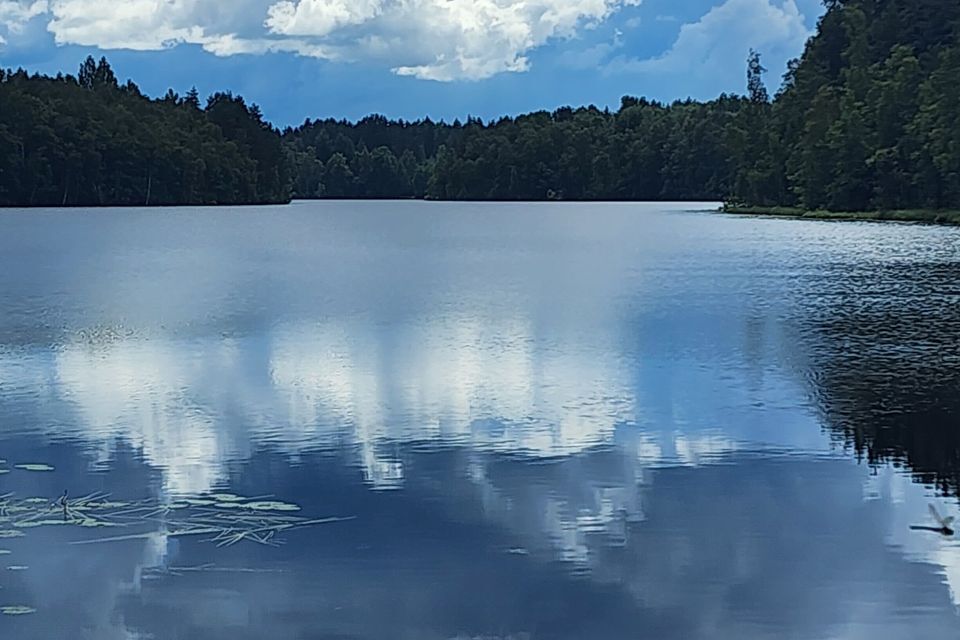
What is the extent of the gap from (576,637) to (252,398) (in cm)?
1006

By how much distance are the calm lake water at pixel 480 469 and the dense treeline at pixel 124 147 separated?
403ft

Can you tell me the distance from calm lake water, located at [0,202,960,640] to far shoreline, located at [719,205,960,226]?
57466mm

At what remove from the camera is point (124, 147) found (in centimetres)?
16025

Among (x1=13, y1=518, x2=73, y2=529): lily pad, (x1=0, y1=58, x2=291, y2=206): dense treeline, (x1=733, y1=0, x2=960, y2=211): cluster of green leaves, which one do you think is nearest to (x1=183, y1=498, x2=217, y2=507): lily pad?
(x1=13, y1=518, x2=73, y2=529): lily pad

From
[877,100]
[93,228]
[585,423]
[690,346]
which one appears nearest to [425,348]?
[690,346]

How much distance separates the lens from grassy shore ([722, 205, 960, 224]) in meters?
86.2

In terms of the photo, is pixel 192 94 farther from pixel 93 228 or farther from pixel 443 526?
pixel 443 526

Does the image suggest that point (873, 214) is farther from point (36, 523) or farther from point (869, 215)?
point (36, 523)

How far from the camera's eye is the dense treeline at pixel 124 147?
491ft

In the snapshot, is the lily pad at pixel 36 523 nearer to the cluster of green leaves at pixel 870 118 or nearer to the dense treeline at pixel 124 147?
the cluster of green leaves at pixel 870 118

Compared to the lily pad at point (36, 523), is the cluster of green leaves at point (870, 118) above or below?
above

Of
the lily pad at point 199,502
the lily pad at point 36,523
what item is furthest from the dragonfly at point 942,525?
the lily pad at point 36,523

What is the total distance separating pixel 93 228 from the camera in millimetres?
91062

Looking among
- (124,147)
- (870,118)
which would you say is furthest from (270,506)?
(124,147)
